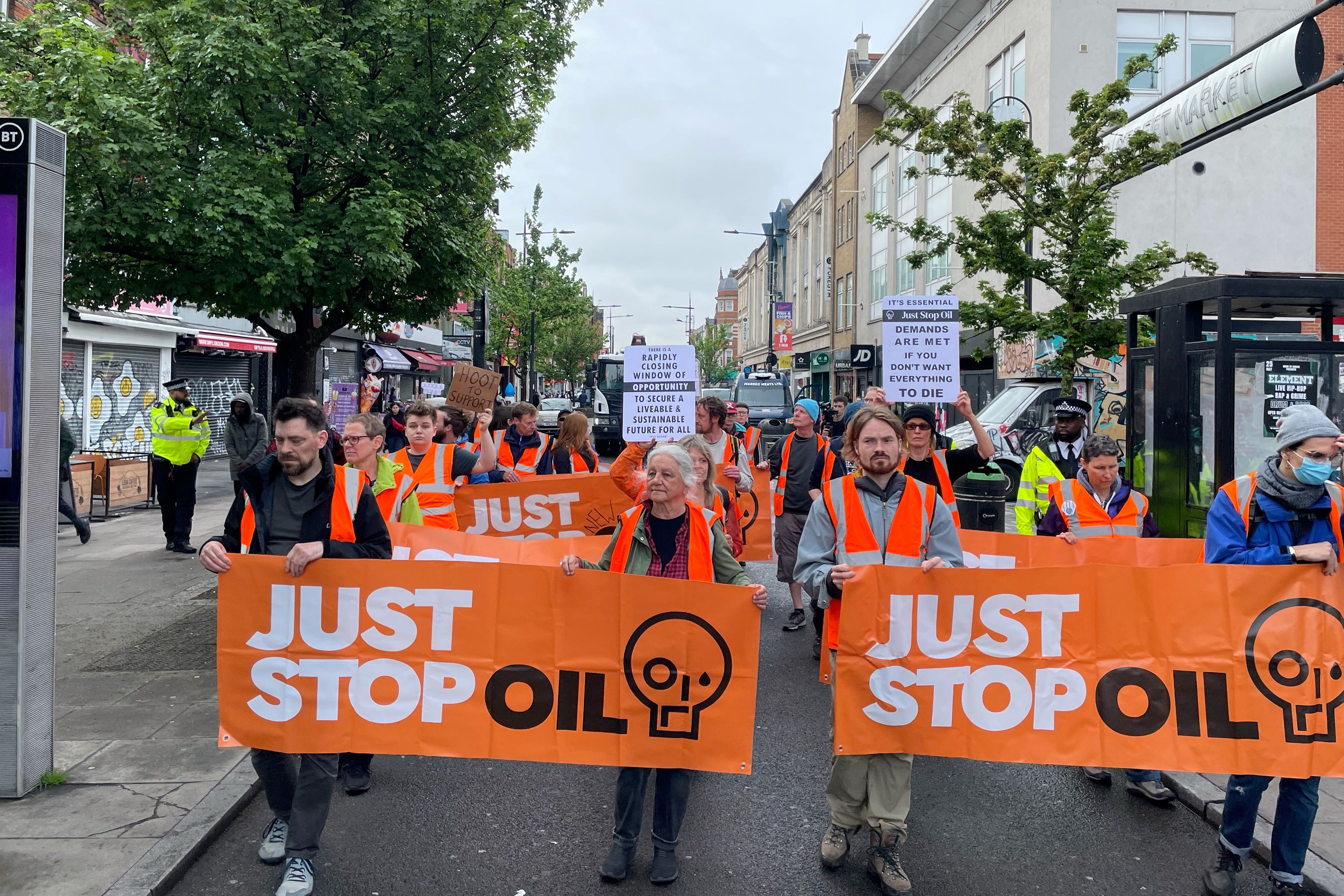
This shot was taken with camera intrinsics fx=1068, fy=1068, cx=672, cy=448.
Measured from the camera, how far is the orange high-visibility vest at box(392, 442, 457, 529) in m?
7.23

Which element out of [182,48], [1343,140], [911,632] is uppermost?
[1343,140]

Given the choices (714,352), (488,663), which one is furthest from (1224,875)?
(714,352)

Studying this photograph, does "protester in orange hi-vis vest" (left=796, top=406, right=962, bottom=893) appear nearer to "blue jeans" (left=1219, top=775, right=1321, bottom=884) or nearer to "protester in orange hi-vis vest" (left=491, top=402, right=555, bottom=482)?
"blue jeans" (left=1219, top=775, right=1321, bottom=884)

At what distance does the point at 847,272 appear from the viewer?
173 feet

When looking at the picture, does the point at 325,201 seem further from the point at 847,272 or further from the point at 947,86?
the point at 847,272

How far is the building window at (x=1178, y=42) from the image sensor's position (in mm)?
27125

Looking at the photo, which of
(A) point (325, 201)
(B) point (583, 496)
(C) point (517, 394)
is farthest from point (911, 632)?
(C) point (517, 394)

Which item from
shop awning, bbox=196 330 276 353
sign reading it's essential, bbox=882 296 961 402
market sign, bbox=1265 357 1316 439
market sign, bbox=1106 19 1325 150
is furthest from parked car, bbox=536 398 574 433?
market sign, bbox=1265 357 1316 439

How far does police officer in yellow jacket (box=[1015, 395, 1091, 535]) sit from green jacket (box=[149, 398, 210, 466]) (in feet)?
30.2

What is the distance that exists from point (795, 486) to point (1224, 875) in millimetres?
4949

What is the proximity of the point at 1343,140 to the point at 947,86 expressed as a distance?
11.9 m

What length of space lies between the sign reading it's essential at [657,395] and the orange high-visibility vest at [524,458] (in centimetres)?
109

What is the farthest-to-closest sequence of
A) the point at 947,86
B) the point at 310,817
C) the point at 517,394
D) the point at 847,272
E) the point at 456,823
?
1. the point at 517,394
2. the point at 847,272
3. the point at 947,86
4. the point at 456,823
5. the point at 310,817

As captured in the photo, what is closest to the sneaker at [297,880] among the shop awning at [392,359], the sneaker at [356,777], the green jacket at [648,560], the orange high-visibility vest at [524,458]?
the sneaker at [356,777]
